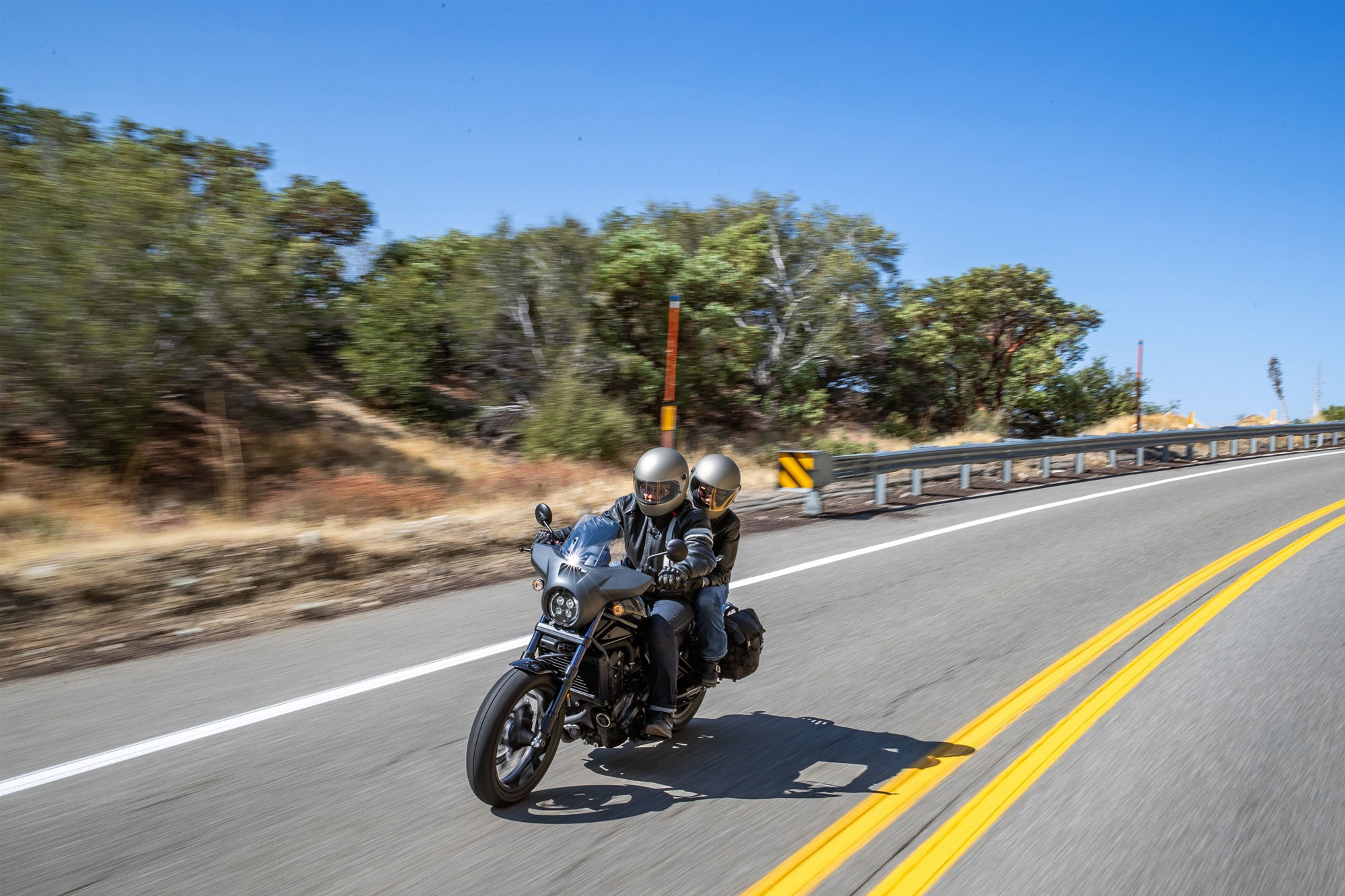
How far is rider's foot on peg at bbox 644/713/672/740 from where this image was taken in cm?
430

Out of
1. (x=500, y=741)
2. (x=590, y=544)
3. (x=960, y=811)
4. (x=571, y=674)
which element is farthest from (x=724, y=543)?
(x=960, y=811)

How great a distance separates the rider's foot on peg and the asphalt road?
0.77ft

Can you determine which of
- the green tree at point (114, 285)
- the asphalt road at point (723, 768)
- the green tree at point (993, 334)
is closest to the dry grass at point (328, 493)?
the green tree at point (114, 285)

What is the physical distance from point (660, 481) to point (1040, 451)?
15365mm

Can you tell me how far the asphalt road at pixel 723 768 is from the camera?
3447 mm

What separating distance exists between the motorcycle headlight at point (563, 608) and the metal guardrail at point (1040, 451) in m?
9.39

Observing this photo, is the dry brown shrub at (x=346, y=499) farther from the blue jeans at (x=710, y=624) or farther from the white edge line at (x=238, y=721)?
the blue jeans at (x=710, y=624)

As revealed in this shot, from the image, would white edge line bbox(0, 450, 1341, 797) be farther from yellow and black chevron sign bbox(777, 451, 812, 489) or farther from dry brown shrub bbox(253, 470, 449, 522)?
dry brown shrub bbox(253, 470, 449, 522)

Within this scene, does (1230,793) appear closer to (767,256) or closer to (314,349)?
(314,349)

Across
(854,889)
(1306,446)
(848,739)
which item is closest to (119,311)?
(848,739)

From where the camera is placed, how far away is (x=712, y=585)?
4.74 meters

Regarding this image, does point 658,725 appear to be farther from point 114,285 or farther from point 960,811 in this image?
point 114,285

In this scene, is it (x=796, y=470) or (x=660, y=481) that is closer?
(x=660, y=481)

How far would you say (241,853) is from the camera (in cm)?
347
